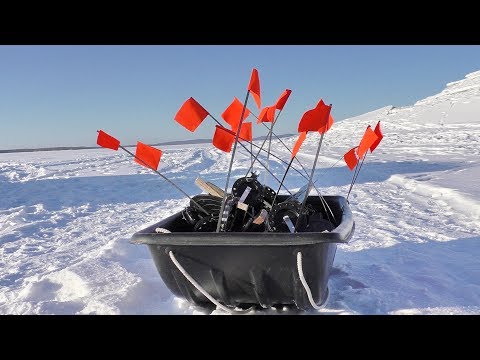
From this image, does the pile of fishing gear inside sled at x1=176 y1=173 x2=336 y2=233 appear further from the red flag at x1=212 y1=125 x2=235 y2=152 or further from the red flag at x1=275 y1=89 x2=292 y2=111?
the red flag at x1=275 y1=89 x2=292 y2=111

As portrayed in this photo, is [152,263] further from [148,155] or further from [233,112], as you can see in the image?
[233,112]

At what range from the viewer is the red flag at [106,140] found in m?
2.67

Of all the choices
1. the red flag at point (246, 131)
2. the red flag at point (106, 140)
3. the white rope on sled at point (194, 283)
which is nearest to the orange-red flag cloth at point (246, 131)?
the red flag at point (246, 131)

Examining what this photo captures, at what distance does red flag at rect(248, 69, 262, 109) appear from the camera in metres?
2.65

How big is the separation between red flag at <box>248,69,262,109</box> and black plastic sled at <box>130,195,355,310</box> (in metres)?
1.00

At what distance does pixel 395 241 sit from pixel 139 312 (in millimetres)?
2530

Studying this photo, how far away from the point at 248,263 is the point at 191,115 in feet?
3.24

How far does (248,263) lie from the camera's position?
2148mm

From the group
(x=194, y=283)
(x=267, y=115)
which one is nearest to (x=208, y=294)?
(x=194, y=283)

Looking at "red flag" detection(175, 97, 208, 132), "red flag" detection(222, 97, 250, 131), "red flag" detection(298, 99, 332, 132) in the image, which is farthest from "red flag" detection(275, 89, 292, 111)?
"red flag" detection(175, 97, 208, 132)

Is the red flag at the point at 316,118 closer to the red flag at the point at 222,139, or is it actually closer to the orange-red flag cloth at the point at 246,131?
the red flag at the point at 222,139

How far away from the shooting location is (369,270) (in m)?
3.17

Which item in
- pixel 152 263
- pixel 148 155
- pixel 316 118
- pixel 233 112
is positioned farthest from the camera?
pixel 152 263
